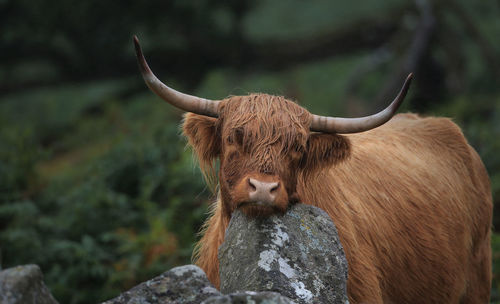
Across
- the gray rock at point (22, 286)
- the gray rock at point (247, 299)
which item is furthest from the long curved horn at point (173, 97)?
the gray rock at point (247, 299)

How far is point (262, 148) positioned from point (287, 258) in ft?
3.07

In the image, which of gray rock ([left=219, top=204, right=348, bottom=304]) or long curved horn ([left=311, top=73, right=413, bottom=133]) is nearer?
gray rock ([left=219, top=204, right=348, bottom=304])

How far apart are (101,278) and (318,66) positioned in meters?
11.0

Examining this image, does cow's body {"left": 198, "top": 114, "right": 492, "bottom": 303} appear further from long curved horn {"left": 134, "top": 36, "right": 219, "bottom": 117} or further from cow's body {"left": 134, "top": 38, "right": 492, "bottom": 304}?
long curved horn {"left": 134, "top": 36, "right": 219, "bottom": 117}

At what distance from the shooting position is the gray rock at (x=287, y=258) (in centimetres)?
300

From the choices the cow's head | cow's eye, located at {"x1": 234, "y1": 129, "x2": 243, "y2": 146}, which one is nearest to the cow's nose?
the cow's head

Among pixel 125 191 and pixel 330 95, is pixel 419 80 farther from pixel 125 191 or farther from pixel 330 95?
pixel 125 191

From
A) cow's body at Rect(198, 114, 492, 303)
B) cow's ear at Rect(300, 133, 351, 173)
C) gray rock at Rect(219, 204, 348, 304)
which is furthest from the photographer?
cow's body at Rect(198, 114, 492, 303)

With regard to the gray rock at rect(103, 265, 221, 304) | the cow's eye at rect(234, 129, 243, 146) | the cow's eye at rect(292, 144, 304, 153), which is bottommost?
the gray rock at rect(103, 265, 221, 304)

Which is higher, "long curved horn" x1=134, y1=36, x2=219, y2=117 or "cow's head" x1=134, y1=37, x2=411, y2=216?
"long curved horn" x1=134, y1=36, x2=219, y2=117

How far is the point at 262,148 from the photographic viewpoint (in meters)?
3.86

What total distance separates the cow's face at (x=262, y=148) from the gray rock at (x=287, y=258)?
0.17 meters

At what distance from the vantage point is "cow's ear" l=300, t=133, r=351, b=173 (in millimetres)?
4301

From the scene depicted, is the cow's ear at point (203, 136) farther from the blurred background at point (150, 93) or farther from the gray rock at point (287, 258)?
the blurred background at point (150, 93)
